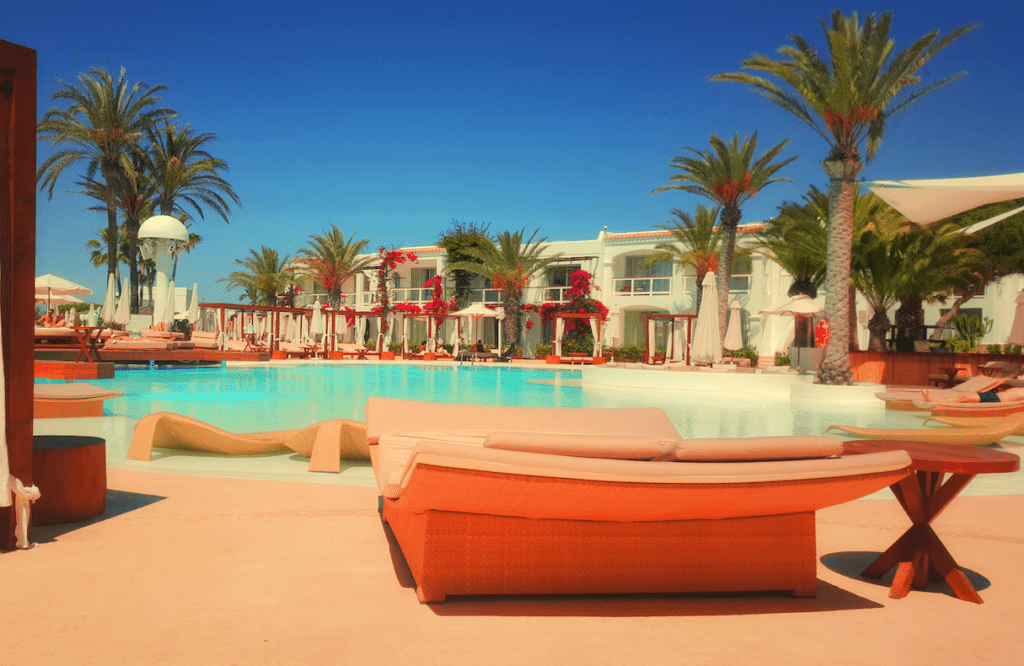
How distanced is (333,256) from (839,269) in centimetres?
2637

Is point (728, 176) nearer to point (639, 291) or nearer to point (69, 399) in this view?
point (639, 291)

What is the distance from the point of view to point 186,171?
28.6 m

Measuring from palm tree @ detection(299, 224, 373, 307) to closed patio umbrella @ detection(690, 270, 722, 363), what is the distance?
22552 mm

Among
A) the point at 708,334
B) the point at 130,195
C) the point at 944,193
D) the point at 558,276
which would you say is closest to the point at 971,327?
the point at 558,276

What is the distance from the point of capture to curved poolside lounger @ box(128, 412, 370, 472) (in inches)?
217

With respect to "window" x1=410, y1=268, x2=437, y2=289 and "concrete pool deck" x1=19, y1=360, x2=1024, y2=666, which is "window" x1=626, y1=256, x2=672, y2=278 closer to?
"window" x1=410, y1=268, x2=437, y2=289

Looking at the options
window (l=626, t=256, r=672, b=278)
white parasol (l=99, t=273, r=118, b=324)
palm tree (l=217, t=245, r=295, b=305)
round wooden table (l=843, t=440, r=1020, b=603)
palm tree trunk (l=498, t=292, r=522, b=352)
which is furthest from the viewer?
palm tree (l=217, t=245, r=295, b=305)

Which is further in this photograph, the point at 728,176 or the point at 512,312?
the point at 512,312

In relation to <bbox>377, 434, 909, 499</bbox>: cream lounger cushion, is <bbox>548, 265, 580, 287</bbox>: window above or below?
above

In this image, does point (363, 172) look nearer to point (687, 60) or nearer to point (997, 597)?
point (687, 60)

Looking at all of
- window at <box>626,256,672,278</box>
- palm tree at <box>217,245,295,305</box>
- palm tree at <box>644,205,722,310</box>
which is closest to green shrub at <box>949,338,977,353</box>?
palm tree at <box>644,205,722,310</box>

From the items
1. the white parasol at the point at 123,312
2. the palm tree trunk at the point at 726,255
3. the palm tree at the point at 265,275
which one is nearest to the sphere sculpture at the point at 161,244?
the white parasol at the point at 123,312

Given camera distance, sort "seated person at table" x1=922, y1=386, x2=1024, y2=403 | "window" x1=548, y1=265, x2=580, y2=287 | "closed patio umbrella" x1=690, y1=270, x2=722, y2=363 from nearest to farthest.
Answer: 1. "seated person at table" x1=922, y1=386, x2=1024, y2=403
2. "closed patio umbrella" x1=690, y1=270, x2=722, y2=363
3. "window" x1=548, y1=265, x2=580, y2=287

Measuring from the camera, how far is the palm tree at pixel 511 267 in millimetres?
33031
